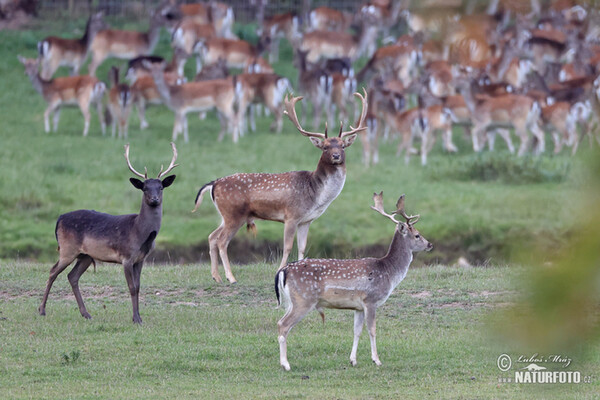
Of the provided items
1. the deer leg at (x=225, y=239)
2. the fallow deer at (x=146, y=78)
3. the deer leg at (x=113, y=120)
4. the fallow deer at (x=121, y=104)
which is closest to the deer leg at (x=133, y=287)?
the deer leg at (x=225, y=239)

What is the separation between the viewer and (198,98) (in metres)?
20.9

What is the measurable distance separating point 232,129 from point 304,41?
250 inches

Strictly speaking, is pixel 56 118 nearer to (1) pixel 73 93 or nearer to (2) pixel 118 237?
(1) pixel 73 93

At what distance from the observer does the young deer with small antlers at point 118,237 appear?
7.88 m

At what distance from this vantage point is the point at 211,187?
9.87 meters

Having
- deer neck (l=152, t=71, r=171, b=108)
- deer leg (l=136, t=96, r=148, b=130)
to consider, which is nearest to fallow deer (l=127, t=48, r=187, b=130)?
deer leg (l=136, t=96, r=148, b=130)

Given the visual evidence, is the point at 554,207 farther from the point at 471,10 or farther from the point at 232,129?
the point at 232,129

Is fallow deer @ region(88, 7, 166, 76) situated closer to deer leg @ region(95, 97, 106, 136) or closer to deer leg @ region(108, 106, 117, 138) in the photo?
deer leg @ region(95, 97, 106, 136)

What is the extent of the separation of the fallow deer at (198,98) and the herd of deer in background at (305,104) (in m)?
0.03

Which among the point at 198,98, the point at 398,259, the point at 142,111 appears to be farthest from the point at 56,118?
the point at 398,259

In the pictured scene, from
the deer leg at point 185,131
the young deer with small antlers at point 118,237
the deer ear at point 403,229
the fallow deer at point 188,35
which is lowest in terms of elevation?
the deer leg at point 185,131

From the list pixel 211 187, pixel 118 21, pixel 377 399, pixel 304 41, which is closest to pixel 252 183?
pixel 211 187

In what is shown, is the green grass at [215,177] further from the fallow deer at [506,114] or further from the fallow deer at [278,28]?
the fallow deer at [278,28]

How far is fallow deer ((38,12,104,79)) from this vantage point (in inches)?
931
